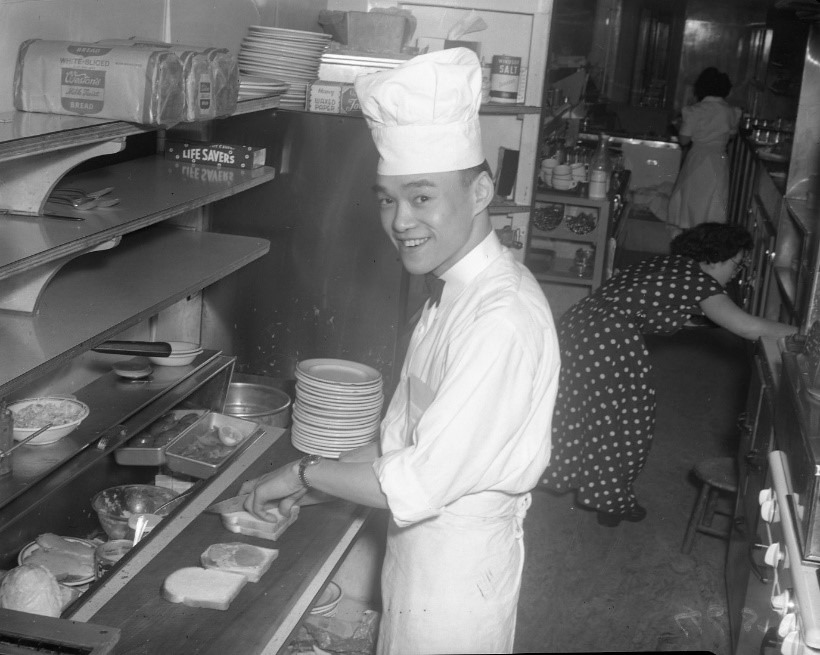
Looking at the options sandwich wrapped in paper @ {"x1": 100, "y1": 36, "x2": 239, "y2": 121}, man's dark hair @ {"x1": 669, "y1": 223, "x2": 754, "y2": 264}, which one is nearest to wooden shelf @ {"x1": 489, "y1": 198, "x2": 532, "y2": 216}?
man's dark hair @ {"x1": 669, "y1": 223, "x2": 754, "y2": 264}

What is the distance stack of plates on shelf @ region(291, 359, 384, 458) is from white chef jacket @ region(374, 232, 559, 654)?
0.74 m

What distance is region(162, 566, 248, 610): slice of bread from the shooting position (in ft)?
7.14

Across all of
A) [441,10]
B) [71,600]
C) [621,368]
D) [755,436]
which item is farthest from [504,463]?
[441,10]

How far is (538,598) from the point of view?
Answer: 13.5 feet

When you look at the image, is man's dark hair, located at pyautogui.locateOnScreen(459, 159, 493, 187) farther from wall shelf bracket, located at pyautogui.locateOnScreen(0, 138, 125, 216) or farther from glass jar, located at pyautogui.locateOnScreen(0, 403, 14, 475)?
glass jar, located at pyautogui.locateOnScreen(0, 403, 14, 475)

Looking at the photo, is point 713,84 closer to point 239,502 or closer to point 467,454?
point 239,502

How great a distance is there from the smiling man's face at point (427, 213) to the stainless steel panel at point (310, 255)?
145 cm

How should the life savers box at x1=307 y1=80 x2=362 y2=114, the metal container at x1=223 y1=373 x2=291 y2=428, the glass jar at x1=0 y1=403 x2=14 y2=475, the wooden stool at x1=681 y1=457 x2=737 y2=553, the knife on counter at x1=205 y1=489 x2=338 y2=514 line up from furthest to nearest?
the wooden stool at x1=681 y1=457 x2=737 y2=553 → the life savers box at x1=307 y1=80 x2=362 y2=114 → the metal container at x1=223 y1=373 x2=291 y2=428 → the knife on counter at x1=205 y1=489 x2=338 y2=514 → the glass jar at x1=0 y1=403 x2=14 y2=475

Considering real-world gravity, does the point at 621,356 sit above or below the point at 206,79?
below

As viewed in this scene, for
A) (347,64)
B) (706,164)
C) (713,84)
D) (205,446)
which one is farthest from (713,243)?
(713,84)

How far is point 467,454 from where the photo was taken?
1921 millimetres

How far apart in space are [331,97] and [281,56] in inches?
10.1

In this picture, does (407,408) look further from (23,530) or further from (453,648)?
(23,530)

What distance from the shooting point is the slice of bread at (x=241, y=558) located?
2.32 meters
